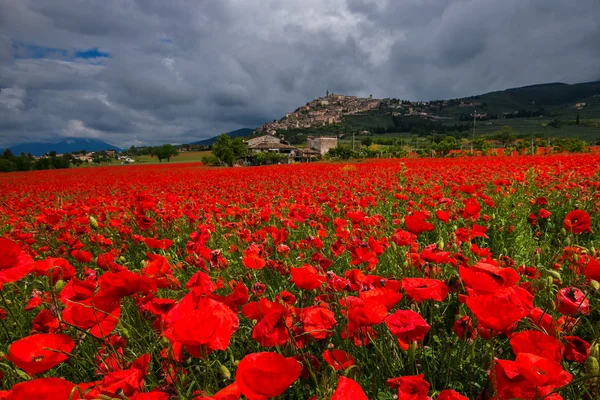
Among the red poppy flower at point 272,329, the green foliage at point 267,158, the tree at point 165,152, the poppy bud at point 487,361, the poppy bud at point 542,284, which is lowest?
Answer: the poppy bud at point 487,361

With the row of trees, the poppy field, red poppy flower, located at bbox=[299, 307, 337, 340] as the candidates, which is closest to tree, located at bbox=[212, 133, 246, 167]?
the row of trees

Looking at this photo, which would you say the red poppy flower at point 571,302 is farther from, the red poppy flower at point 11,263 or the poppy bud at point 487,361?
the red poppy flower at point 11,263

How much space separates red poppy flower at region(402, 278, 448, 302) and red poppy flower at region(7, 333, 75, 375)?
111 centimetres

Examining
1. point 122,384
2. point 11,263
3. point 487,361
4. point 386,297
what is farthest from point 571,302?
point 11,263

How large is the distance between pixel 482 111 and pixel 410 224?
681 ft

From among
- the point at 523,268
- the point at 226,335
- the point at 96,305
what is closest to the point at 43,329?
the point at 96,305

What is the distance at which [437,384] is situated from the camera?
1.49m

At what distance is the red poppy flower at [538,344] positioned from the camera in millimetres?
792

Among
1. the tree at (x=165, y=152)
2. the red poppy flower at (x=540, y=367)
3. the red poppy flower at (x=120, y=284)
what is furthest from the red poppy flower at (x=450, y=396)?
the tree at (x=165, y=152)

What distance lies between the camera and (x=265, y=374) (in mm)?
666

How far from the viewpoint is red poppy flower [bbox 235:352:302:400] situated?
0.66 meters

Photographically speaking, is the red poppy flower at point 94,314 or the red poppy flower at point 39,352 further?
the red poppy flower at point 94,314

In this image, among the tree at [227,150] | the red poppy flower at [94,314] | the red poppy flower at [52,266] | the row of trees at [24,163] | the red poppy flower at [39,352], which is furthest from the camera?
the tree at [227,150]

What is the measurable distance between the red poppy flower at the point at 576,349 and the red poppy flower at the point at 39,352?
1677mm
